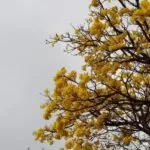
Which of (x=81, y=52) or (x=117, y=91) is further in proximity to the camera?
(x=81, y=52)

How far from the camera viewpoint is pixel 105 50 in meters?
11.5

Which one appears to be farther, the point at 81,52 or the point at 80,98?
the point at 81,52

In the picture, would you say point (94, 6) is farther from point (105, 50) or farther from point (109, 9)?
point (105, 50)

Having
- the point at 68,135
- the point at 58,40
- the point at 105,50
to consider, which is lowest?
the point at 68,135

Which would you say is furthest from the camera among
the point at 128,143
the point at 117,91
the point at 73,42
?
the point at 128,143

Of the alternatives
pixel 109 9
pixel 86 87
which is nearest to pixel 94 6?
pixel 109 9

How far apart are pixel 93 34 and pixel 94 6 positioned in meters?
0.73

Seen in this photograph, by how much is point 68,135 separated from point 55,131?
0.34 meters

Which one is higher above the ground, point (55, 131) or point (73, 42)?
point (73, 42)

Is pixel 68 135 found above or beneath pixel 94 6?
beneath

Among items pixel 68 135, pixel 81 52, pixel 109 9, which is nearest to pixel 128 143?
pixel 68 135

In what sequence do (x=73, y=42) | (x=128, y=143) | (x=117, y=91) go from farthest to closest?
1. (x=128, y=143)
2. (x=73, y=42)
3. (x=117, y=91)

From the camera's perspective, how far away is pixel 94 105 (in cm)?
1155

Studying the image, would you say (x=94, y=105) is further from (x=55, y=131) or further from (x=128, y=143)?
(x=128, y=143)
